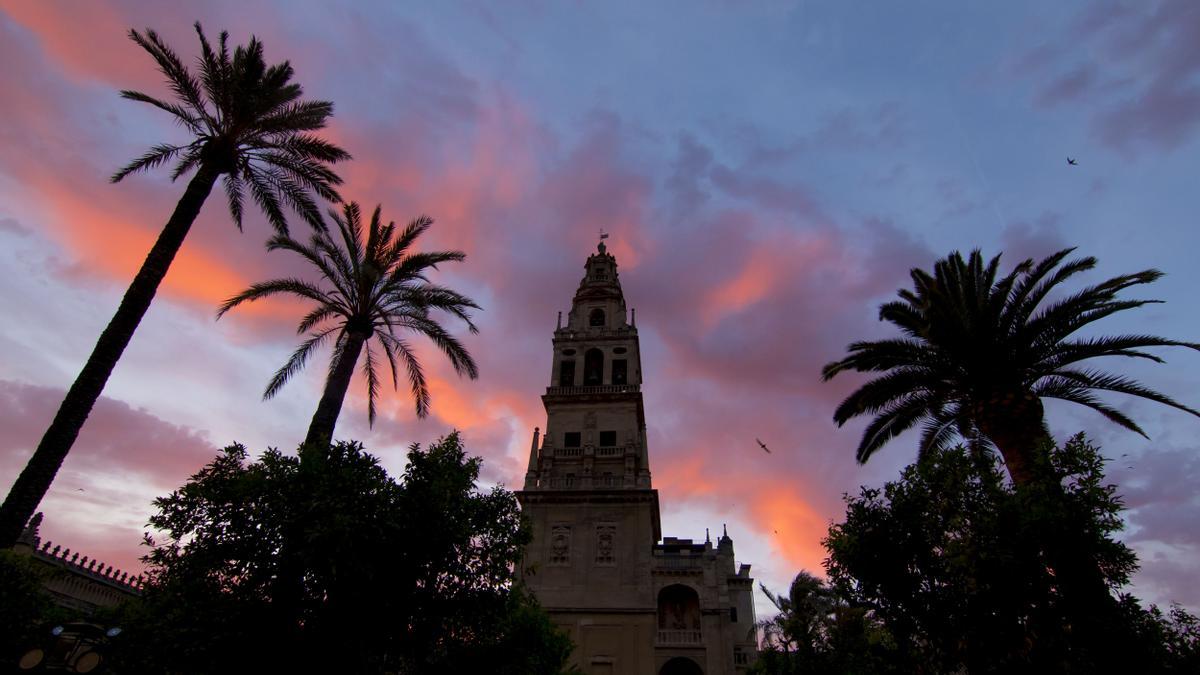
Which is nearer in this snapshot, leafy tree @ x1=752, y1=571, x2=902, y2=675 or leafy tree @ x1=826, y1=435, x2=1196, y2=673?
leafy tree @ x1=826, y1=435, x2=1196, y2=673

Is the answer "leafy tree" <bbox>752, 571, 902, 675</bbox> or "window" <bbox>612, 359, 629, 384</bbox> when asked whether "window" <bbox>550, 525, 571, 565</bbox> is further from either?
"leafy tree" <bbox>752, 571, 902, 675</bbox>

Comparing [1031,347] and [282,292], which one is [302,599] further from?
[1031,347]

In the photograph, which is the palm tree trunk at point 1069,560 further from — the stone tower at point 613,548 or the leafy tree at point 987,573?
the stone tower at point 613,548

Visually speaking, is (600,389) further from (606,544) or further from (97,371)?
(97,371)

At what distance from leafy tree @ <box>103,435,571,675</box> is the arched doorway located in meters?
23.1

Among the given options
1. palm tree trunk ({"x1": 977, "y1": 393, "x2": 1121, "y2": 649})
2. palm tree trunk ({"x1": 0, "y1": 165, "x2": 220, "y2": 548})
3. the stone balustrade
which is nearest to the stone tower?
the stone balustrade

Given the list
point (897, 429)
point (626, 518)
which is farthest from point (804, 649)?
point (626, 518)

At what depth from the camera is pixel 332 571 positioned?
40.7ft

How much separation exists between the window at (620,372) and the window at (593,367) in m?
0.84

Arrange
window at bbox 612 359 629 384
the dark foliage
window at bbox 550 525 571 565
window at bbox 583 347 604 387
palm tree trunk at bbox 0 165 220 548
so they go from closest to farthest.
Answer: palm tree trunk at bbox 0 165 220 548, the dark foliage, window at bbox 550 525 571 565, window at bbox 612 359 629 384, window at bbox 583 347 604 387

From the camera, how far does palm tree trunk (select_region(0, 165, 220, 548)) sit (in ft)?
43.1

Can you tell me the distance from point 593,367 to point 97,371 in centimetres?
3322

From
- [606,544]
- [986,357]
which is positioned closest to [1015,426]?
[986,357]

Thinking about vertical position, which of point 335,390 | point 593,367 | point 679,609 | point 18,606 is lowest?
point 18,606
